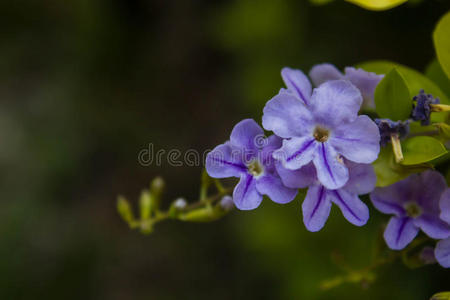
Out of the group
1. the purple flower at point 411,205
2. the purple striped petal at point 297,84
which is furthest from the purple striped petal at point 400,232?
the purple striped petal at point 297,84

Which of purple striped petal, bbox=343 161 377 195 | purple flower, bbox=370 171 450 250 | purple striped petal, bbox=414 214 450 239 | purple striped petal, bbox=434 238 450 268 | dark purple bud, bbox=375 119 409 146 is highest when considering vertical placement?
dark purple bud, bbox=375 119 409 146

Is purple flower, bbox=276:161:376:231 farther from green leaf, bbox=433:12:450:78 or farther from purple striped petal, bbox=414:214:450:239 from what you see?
green leaf, bbox=433:12:450:78

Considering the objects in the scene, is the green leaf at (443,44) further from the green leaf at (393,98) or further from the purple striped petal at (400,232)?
the purple striped petal at (400,232)

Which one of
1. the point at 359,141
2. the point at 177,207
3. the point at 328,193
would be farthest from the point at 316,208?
the point at 177,207

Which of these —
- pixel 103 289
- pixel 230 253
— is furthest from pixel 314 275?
pixel 103 289

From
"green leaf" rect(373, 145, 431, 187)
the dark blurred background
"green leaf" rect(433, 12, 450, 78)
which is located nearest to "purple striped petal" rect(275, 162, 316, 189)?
"green leaf" rect(373, 145, 431, 187)

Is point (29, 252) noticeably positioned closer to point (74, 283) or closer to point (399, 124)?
point (74, 283)
